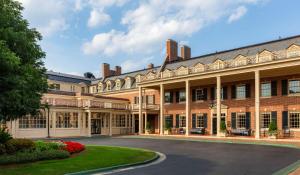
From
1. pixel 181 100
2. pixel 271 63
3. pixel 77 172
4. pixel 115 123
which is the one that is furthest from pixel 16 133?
pixel 271 63

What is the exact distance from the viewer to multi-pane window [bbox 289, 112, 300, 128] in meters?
28.8

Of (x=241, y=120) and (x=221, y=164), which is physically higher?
(x=241, y=120)

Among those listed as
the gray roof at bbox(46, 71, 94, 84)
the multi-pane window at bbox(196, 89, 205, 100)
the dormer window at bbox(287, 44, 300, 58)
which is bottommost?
the multi-pane window at bbox(196, 89, 205, 100)

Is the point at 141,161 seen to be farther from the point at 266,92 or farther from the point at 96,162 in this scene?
the point at 266,92

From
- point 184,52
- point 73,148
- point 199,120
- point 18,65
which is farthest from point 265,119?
point 18,65

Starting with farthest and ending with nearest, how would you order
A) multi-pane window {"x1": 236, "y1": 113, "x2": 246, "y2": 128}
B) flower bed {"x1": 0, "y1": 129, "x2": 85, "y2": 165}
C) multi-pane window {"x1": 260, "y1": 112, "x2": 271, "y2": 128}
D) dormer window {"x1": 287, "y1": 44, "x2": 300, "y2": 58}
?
multi-pane window {"x1": 236, "y1": 113, "x2": 246, "y2": 128}
multi-pane window {"x1": 260, "y1": 112, "x2": 271, "y2": 128}
dormer window {"x1": 287, "y1": 44, "x2": 300, "y2": 58}
flower bed {"x1": 0, "y1": 129, "x2": 85, "y2": 165}

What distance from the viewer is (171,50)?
4222 centimetres

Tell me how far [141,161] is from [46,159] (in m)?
4.11

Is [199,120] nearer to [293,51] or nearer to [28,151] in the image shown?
[293,51]

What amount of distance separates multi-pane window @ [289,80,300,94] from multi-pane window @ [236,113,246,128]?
17.3 feet

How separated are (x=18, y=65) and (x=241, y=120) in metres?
25.1

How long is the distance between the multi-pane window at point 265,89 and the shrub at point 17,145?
75.2 feet

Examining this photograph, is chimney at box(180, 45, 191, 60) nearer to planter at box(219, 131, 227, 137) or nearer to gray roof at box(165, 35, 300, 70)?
gray roof at box(165, 35, 300, 70)

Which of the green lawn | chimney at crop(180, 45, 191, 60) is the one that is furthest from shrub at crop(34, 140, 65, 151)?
chimney at crop(180, 45, 191, 60)
